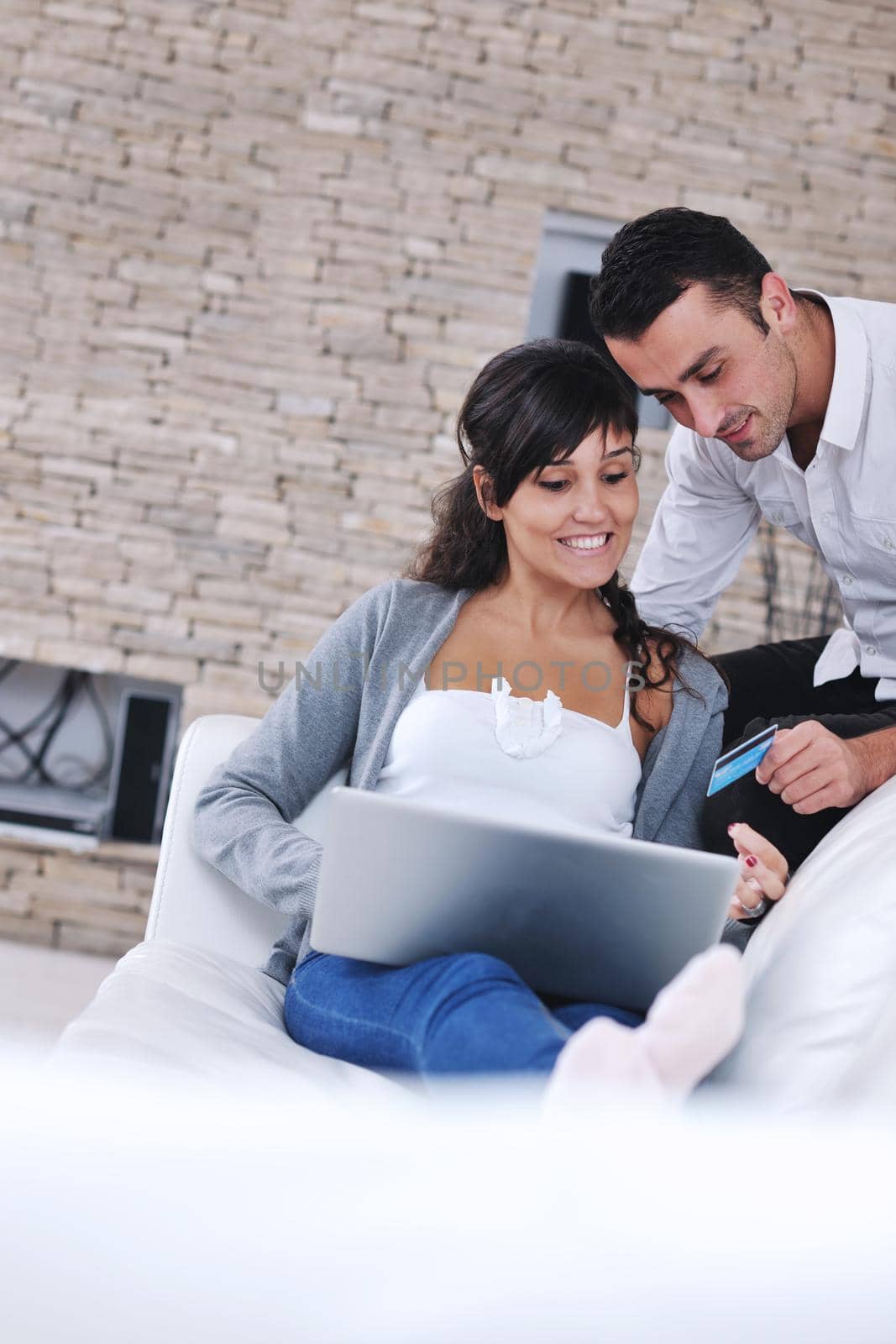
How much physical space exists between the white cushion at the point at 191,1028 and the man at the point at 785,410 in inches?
23.6

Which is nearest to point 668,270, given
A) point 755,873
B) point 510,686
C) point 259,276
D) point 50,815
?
point 510,686

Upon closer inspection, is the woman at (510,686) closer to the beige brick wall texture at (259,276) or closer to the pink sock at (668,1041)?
the pink sock at (668,1041)

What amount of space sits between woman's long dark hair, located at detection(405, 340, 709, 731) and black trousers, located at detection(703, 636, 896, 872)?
0.15m

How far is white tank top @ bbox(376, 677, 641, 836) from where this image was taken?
1.48m

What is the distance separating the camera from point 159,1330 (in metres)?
0.58

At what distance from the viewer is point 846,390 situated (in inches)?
68.9

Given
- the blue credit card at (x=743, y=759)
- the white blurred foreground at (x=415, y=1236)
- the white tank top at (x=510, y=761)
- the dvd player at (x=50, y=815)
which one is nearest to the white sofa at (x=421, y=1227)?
the white blurred foreground at (x=415, y=1236)

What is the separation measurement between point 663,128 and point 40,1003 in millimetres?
2924

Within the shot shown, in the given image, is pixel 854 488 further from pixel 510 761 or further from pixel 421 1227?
pixel 421 1227

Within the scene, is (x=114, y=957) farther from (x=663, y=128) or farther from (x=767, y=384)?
(x=663, y=128)

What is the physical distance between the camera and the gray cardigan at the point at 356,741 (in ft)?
4.99

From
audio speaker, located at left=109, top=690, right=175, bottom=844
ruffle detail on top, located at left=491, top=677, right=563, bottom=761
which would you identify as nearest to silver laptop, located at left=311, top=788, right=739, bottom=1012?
ruffle detail on top, located at left=491, top=677, right=563, bottom=761

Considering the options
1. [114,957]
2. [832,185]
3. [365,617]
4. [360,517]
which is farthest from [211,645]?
[832,185]

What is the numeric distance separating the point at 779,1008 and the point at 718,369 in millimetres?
955
